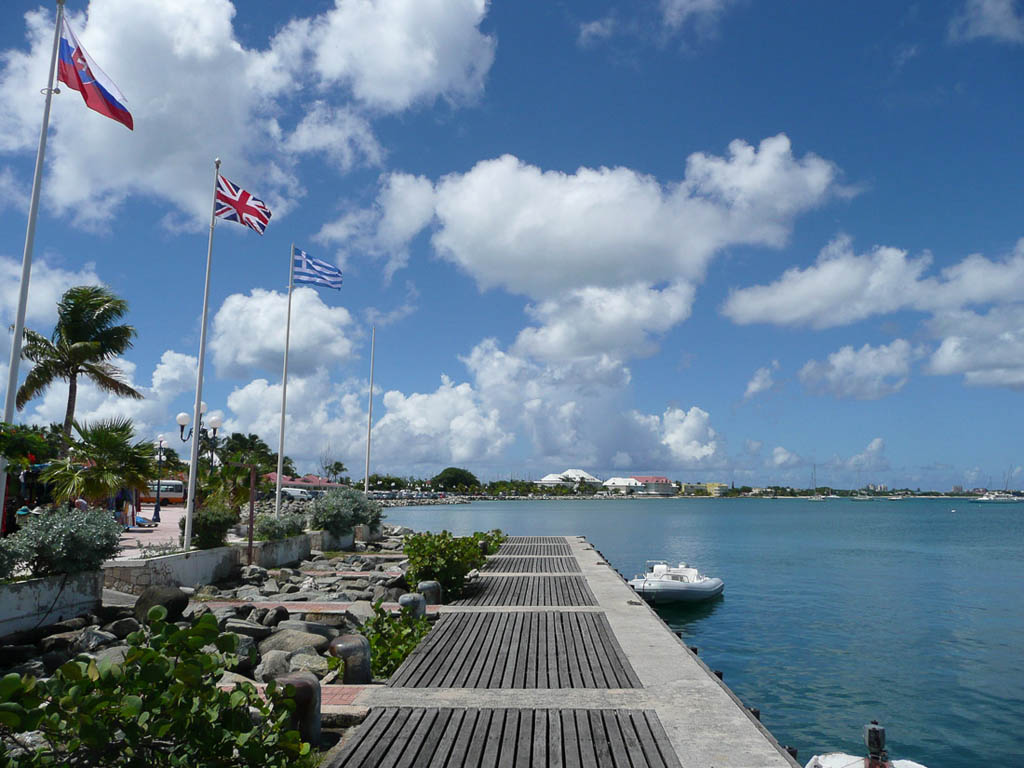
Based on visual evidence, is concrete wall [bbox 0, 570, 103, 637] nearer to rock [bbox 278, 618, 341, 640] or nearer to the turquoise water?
rock [bbox 278, 618, 341, 640]

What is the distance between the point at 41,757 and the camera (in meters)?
3.62

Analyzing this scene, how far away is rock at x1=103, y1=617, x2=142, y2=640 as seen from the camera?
35.6ft

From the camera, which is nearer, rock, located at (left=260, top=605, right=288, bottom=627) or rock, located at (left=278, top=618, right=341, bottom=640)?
rock, located at (left=278, top=618, right=341, bottom=640)

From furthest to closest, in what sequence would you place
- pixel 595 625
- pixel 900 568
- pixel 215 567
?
pixel 900 568, pixel 215 567, pixel 595 625

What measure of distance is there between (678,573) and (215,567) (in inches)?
583

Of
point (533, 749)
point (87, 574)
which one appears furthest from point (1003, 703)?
point (87, 574)

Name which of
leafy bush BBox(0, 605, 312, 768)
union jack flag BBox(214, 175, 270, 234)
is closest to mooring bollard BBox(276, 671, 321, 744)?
leafy bush BBox(0, 605, 312, 768)

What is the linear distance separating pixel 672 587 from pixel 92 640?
1728 centimetres

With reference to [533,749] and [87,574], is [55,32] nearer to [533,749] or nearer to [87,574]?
[87,574]

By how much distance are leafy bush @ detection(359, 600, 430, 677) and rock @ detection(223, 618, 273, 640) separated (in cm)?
176

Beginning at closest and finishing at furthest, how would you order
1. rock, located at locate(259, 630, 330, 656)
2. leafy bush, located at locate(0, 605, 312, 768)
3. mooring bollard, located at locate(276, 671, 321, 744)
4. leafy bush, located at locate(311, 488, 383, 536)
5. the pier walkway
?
leafy bush, located at locate(0, 605, 312, 768)
the pier walkway
mooring bollard, located at locate(276, 671, 321, 744)
rock, located at locate(259, 630, 330, 656)
leafy bush, located at locate(311, 488, 383, 536)

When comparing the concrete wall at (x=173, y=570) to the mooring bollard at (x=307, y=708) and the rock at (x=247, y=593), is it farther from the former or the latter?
the mooring bollard at (x=307, y=708)

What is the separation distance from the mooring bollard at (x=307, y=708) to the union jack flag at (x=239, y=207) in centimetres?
1458

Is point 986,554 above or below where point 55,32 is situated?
below
